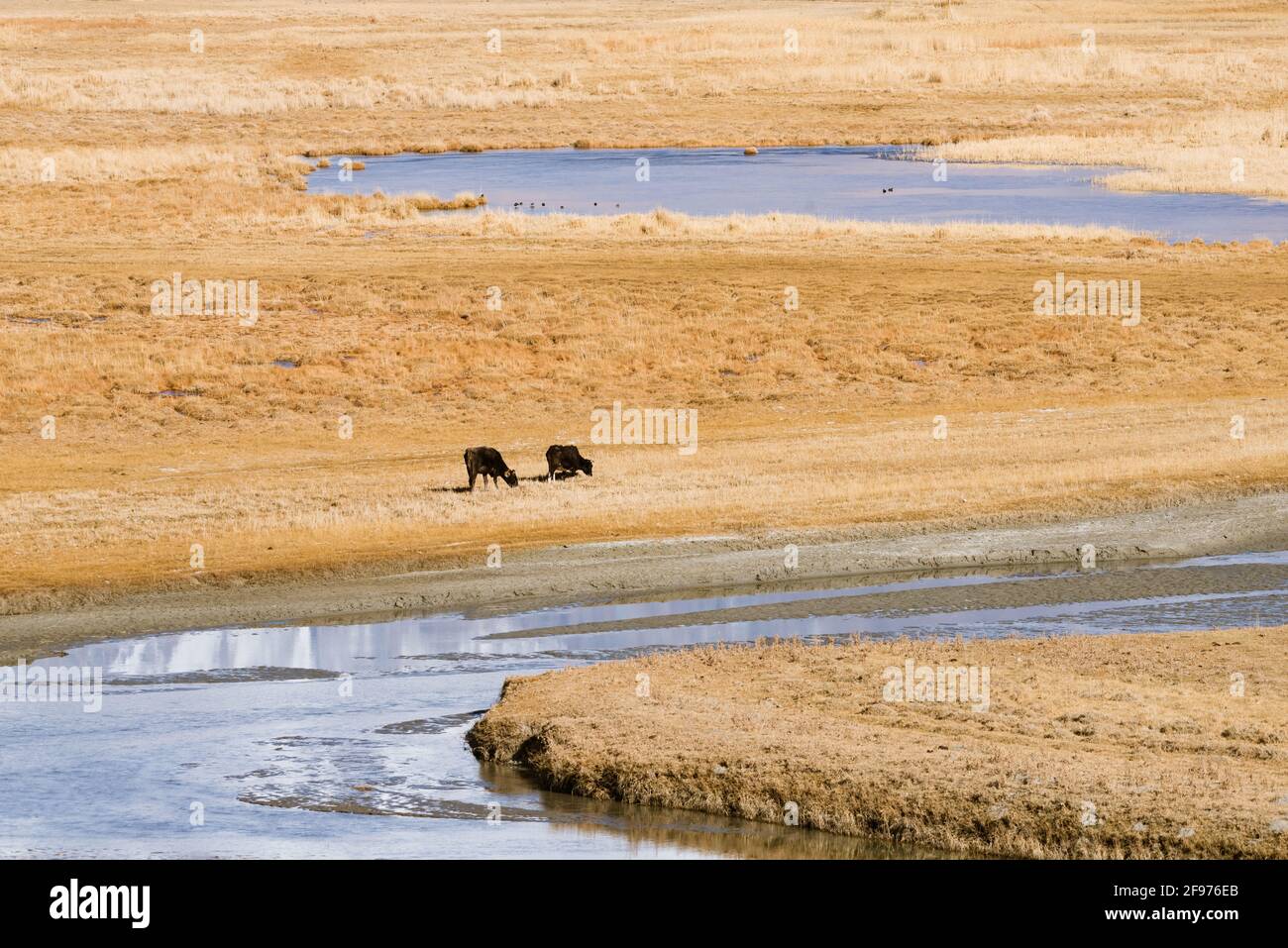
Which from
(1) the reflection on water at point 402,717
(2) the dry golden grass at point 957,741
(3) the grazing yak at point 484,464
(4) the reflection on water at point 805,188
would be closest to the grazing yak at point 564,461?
(3) the grazing yak at point 484,464

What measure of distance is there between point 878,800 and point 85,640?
537 inches

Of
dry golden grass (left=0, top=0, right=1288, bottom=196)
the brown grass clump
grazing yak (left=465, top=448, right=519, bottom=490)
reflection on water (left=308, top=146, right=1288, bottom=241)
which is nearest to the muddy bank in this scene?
grazing yak (left=465, top=448, right=519, bottom=490)

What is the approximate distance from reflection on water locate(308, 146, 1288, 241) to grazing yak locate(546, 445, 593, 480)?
3330 centimetres

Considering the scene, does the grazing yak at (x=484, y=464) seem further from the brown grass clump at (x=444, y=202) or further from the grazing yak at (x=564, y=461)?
the brown grass clump at (x=444, y=202)

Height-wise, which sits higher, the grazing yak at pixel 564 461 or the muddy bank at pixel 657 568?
the grazing yak at pixel 564 461

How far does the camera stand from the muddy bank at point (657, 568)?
2784cm

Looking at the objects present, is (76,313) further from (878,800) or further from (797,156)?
(797,156)

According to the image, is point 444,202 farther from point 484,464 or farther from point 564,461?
point 484,464

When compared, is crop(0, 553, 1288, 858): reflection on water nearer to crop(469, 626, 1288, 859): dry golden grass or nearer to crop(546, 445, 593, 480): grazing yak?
crop(469, 626, 1288, 859): dry golden grass

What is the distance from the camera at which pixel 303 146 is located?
89188mm

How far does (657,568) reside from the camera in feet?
98.7

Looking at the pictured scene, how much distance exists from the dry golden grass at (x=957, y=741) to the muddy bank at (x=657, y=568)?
5.08 m

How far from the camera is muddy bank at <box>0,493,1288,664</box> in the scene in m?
27.8
